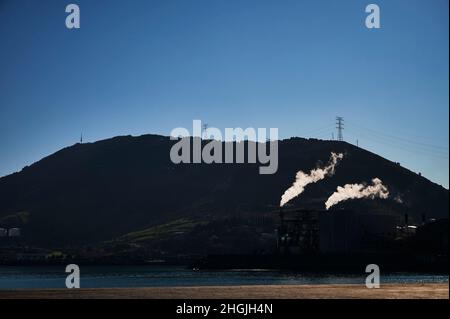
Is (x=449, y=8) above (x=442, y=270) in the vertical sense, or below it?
above

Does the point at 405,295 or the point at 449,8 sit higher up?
the point at 449,8

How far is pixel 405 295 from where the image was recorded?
5888 cm
